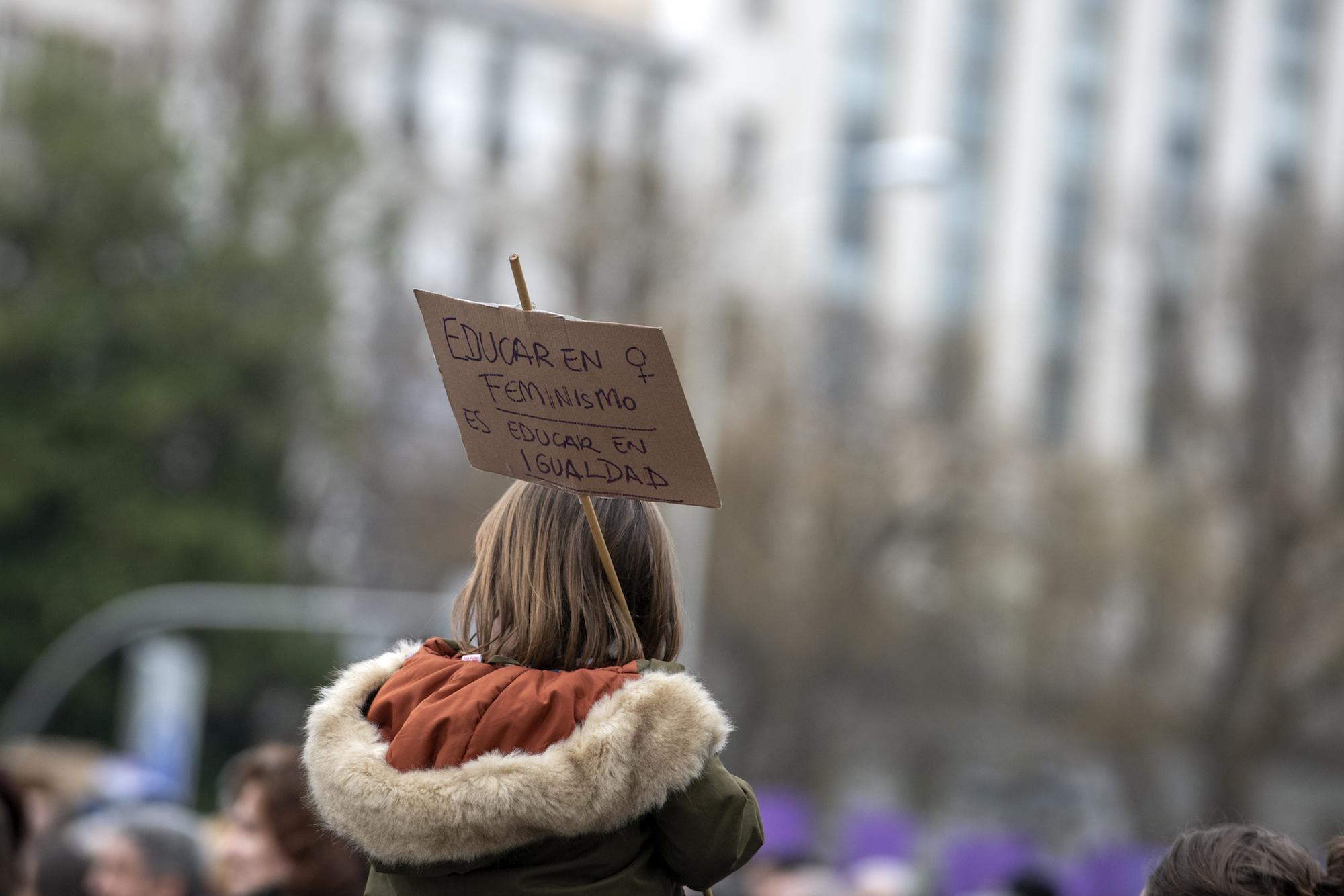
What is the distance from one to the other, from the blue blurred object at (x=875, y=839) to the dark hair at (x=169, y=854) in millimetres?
9942

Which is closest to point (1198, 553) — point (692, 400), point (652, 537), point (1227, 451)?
point (1227, 451)

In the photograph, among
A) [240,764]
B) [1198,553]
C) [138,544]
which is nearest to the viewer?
[240,764]

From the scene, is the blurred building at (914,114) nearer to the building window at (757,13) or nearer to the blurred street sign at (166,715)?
the building window at (757,13)

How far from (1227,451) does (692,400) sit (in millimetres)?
7175

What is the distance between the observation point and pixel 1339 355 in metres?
21.4

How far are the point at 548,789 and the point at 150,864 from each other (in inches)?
114

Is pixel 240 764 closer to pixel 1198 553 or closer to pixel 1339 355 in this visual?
pixel 1339 355

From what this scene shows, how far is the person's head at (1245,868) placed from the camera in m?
2.70

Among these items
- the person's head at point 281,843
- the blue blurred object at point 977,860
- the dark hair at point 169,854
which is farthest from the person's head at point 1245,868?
the blue blurred object at point 977,860

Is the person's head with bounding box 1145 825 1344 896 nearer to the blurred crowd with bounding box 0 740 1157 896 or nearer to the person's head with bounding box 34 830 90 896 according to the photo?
the blurred crowd with bounding box 0 740 1157 896

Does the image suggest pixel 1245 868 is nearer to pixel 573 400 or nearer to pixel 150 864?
pixel 573 400

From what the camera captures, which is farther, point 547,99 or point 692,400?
point 547,99

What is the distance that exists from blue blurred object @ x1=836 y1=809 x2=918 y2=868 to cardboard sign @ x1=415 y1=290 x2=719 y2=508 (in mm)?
12109

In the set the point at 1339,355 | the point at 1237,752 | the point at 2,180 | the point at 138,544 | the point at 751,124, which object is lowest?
the point at 1237,752
